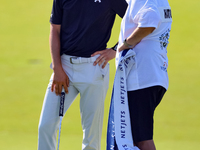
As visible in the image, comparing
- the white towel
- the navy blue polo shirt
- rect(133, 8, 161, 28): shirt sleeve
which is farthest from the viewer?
the navy blue polo shirt

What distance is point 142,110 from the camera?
2.05 metres

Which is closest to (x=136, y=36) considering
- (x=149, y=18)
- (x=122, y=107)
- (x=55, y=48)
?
(x=149, y=18)

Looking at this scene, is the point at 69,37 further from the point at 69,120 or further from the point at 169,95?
the point at 169,95

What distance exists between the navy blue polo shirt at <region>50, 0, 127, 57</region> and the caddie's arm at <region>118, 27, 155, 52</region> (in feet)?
1.27

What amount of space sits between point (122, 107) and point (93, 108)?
44cm

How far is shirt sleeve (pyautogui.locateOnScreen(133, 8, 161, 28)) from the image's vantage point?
1.95 metres

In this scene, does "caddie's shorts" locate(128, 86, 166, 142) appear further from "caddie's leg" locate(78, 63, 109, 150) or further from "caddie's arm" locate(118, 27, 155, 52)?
"caddie's leg" locate(78, 63, 109, 150)

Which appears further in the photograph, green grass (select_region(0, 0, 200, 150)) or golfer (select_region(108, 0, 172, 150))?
green grass (select_region(0, 0, 200, 150))

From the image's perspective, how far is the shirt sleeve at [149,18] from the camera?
1945 mm

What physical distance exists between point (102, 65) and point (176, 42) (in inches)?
158

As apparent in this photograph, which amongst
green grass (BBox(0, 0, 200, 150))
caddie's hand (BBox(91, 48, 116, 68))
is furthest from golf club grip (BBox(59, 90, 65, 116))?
green grass (BBox(0, 0, 200, 150))

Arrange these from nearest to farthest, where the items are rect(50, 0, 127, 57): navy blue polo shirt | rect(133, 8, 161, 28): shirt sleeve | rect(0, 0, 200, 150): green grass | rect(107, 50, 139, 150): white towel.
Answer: rect(133, 8, 161, 28): shirt sleeve → rect(107, 50, 139, 150): white towel → rect(50, 0, 127, 57): navy blue polo shirt → rect(0, 0, 200, 150): green grass

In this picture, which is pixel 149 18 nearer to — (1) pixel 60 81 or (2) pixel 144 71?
(2) pixel 144 71

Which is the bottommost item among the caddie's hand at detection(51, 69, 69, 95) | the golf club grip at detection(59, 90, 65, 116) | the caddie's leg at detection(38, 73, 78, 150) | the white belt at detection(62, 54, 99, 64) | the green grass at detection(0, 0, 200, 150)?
the green grass at detection(0, 0, 200, 150)
